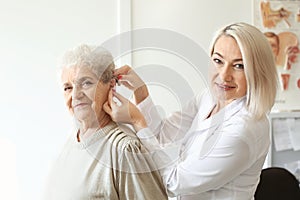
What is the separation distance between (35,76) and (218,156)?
1163mm

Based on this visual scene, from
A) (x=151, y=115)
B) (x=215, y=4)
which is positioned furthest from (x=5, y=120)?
(x=215, y=4)

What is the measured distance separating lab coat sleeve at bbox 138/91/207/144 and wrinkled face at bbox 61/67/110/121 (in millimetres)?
220

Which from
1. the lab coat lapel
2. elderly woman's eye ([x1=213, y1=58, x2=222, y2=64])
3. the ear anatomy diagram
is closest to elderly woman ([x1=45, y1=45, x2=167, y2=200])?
the lab coat lapel

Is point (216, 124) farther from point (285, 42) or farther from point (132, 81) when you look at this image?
point (285, 42)

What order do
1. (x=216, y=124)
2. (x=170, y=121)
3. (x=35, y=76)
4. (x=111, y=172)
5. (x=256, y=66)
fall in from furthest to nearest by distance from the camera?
(x=35, y=76) → (x=170, y=121) → (x=216, y=124) → (x=256, y=66) → (x=111, y=172)

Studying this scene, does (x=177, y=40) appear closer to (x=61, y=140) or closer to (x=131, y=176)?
(x=61, y=140)

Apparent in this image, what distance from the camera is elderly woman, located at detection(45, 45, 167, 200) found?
1.09 m

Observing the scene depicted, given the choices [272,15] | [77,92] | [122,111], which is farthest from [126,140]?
[272,15]

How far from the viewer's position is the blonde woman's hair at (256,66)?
1190 millimetres

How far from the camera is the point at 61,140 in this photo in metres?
2.07

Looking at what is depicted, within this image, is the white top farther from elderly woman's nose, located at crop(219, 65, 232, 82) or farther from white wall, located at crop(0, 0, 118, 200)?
white wall, located at crop(0, 0, 118, 200)

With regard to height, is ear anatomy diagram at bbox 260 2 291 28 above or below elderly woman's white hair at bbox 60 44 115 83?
above

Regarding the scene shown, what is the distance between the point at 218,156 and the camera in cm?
122

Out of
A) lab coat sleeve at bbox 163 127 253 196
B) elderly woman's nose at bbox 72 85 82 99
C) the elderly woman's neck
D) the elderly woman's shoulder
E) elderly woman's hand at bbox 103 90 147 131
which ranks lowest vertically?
lab coat sleeve at bbox 163 127 253 196
